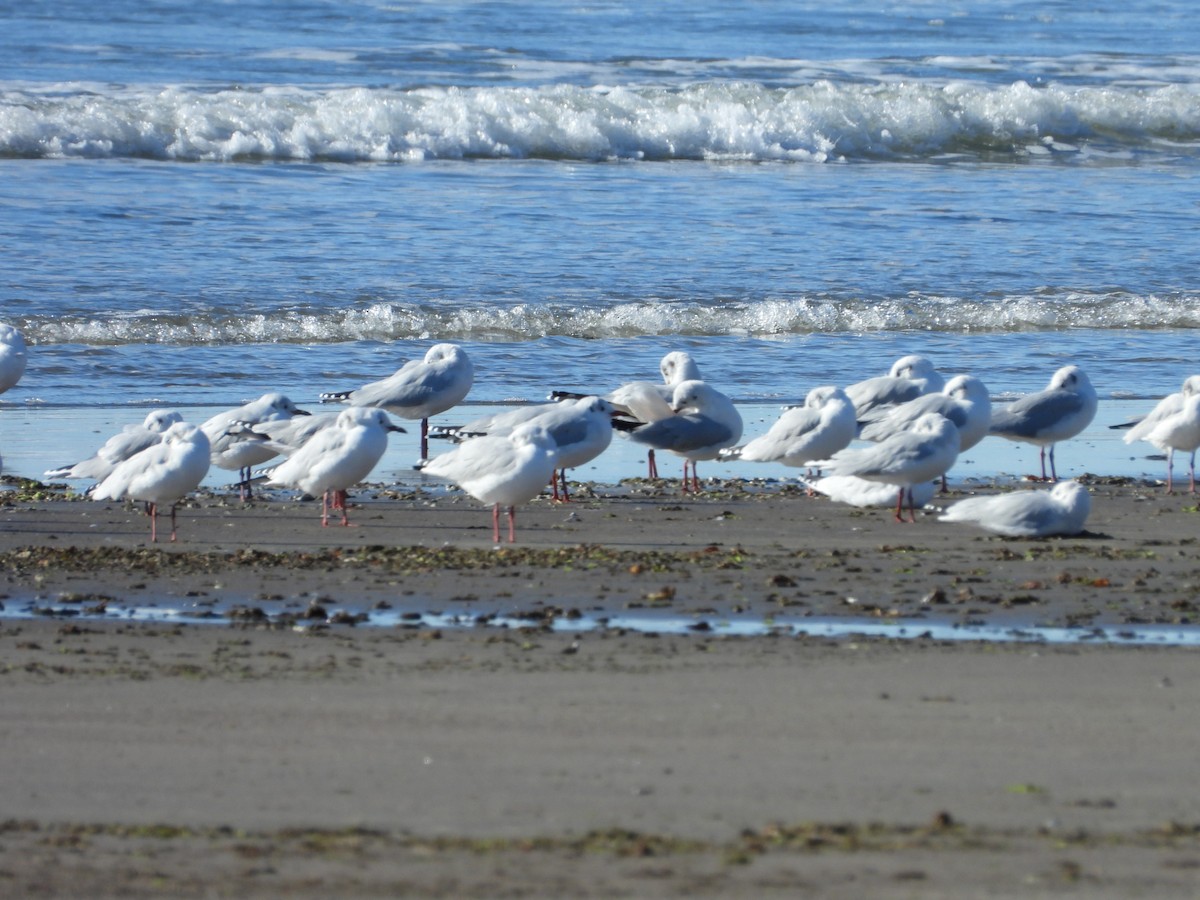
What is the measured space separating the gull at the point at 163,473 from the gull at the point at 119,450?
48 cm

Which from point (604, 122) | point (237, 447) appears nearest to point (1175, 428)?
point (237, 447)

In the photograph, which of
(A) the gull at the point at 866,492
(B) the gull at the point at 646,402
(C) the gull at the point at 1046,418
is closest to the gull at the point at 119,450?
(B) the gull at the point at 646,402

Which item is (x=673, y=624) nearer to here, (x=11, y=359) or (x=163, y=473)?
(x=163, y=473)

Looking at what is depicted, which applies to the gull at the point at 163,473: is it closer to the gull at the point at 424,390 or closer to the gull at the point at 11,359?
the gull at the point at 424,390

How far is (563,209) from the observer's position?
19.8 meters

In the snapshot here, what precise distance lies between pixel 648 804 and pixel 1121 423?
301 inches

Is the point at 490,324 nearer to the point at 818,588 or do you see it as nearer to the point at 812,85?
the point at 818,588

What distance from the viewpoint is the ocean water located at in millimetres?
13719

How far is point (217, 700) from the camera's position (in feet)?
17.4

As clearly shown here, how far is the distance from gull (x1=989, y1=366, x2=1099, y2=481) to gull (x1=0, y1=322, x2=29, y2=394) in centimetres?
572

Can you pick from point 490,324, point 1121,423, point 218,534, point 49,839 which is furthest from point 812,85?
point 49,839

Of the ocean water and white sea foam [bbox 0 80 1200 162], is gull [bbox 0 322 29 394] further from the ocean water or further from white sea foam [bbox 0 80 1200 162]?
white sea foam [bbox 0 80 1200 162]

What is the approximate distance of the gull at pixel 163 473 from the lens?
26.9 feet

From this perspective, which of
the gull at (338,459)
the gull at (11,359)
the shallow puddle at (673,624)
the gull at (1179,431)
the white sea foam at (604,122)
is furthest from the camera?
the white sea foam at (604,122)
